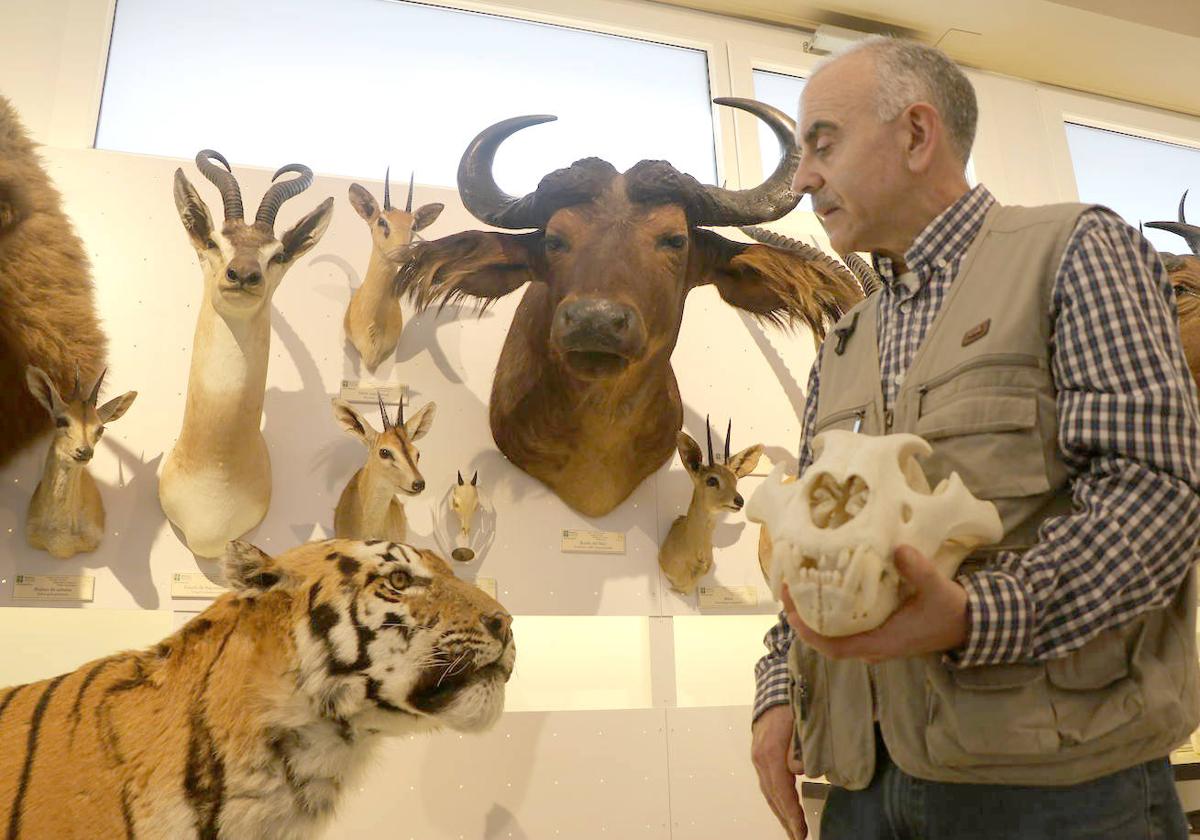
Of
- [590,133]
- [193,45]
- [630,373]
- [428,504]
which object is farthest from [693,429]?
[193,45]

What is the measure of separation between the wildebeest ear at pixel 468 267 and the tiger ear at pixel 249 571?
1.57 m

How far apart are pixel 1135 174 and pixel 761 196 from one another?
9.28 feet

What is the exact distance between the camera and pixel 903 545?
1.04m

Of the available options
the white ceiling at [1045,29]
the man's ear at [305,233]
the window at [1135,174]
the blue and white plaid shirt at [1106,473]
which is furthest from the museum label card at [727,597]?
the window at [1135,174]

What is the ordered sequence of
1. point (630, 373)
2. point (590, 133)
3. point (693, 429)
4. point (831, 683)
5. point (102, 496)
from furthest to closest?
point (590, 133) → point (693, 429) → point (630, 373) → point (102, 496) → point (831, 683)

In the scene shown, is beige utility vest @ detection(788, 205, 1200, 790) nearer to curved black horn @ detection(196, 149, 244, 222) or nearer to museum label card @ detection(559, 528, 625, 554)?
museum label card @ detection(559, 528, 625, 554)

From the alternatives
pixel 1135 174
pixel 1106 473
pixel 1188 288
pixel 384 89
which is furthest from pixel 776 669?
pixel 1135 174

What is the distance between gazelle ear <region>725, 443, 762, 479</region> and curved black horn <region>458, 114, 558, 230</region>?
3.56 ft

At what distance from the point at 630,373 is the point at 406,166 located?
142 cm

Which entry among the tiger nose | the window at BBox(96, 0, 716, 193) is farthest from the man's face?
the window at BBox(96, 0, 716, 193)

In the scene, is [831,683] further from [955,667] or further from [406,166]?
[406,166]

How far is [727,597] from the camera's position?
3.40 m

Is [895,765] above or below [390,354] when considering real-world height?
below

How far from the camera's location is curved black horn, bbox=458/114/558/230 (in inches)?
128
